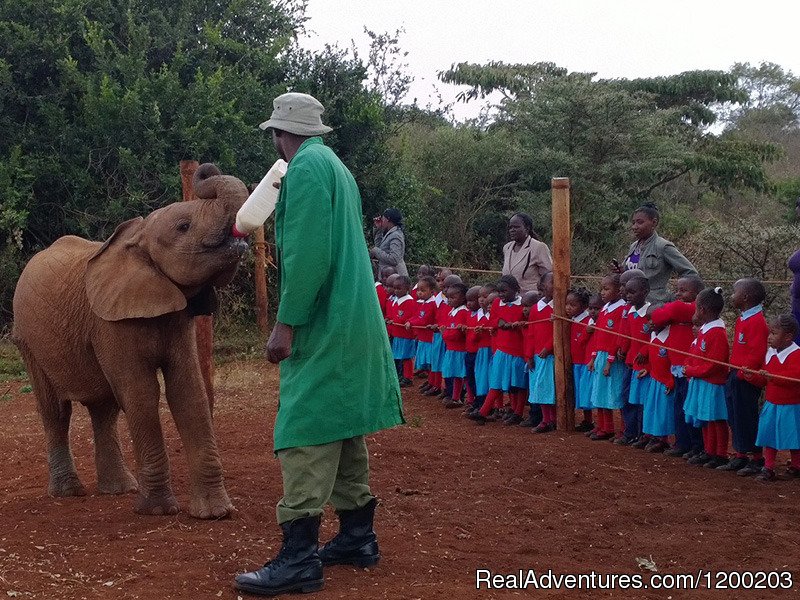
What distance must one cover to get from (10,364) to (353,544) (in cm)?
1027

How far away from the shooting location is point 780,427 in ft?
23.0

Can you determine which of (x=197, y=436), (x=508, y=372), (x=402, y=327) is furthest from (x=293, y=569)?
(x=402, y=327)

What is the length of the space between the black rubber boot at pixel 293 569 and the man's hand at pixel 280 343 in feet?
2.39

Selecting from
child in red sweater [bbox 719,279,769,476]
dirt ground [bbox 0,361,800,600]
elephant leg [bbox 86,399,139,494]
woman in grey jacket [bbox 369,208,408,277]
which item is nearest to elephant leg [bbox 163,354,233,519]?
dirt ground [bbox 0,361,800,600]

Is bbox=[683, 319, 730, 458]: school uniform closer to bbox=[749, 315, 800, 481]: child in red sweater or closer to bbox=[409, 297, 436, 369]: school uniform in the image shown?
bbox=[749, 315, 800, 481]: child in red sweater

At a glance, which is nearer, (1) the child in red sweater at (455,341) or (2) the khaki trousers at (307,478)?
(2) the khaki trousers at (307,478)

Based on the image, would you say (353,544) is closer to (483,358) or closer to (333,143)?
(483,358)

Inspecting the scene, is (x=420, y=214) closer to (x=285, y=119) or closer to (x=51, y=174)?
(x=51, y=174)

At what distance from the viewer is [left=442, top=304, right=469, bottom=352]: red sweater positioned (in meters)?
10.5

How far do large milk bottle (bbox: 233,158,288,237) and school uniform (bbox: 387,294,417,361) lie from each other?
22.1 ft

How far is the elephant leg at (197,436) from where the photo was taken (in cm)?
592

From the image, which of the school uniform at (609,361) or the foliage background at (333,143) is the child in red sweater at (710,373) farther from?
the foliage background at (333,143)

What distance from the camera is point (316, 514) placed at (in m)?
4.55

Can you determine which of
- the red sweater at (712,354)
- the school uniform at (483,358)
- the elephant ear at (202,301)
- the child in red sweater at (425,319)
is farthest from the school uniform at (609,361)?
the elephant ear at (202,301)
